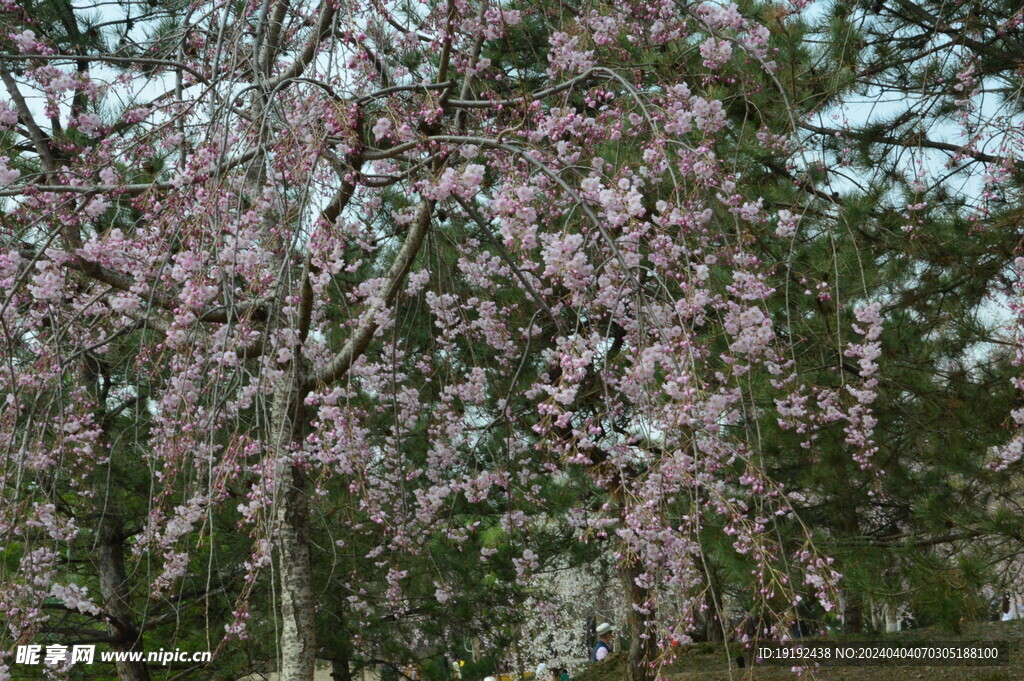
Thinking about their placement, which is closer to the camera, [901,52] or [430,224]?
[430,224]

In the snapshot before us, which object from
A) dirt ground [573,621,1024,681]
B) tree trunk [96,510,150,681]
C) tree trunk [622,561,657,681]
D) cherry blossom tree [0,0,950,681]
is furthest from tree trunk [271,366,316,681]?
tree trunk [622,561,657,681]

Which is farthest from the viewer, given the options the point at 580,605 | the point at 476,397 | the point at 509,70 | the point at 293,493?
the point at 580,605

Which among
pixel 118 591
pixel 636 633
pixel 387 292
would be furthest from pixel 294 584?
pixel 636 633

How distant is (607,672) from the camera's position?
6.89m

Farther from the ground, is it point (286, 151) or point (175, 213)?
point (286, 151)

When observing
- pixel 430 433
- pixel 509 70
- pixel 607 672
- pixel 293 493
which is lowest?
pixel 607 672

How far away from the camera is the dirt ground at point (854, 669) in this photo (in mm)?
4953

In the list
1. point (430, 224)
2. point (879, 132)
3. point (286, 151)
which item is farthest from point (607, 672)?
point (286, 151)

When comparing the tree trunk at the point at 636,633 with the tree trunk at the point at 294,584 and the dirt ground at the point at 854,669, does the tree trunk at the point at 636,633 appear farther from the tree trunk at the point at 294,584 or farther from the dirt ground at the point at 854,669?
the tree trunk at the point at 294,584

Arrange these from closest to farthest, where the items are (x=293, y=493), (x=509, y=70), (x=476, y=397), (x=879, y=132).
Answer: (x=293, y=493)
(x=476, y=397)
(x=879, y=132)
(x=509, y=70)

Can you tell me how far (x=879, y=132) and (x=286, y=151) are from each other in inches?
139

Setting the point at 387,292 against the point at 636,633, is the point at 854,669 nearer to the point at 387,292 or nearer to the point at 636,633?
the point at 636,633

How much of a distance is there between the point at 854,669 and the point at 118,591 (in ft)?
15.1

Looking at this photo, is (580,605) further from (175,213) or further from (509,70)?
(175,213)
